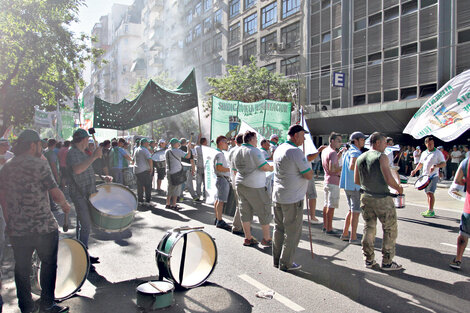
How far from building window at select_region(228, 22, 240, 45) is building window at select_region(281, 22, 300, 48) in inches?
353

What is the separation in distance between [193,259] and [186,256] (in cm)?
13

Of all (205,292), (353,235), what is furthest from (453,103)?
(205,292)

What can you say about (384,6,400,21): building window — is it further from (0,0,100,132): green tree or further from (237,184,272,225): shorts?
(237,184,272,225): shorts

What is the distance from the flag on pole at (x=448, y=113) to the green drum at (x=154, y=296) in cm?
364

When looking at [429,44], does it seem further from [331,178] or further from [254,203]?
[254,203]

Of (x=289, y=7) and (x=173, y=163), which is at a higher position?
(x=289, y=7)

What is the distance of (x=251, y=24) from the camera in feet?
130

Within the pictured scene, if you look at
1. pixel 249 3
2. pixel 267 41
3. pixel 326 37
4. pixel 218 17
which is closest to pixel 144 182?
pixel 326 37

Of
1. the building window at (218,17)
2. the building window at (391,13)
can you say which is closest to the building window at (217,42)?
the building window at (218,17)

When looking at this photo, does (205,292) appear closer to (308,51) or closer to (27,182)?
(27,182)

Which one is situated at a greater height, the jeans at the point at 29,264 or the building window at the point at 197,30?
the building window at the point at 197,30

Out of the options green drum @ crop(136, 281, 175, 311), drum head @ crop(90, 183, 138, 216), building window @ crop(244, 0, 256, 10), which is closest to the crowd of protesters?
drum head @ crop(90, 183, 138, 216)

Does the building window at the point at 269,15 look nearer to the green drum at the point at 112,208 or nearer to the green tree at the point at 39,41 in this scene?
the green tree at the point at 39,41

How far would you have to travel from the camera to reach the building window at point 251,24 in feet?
128
